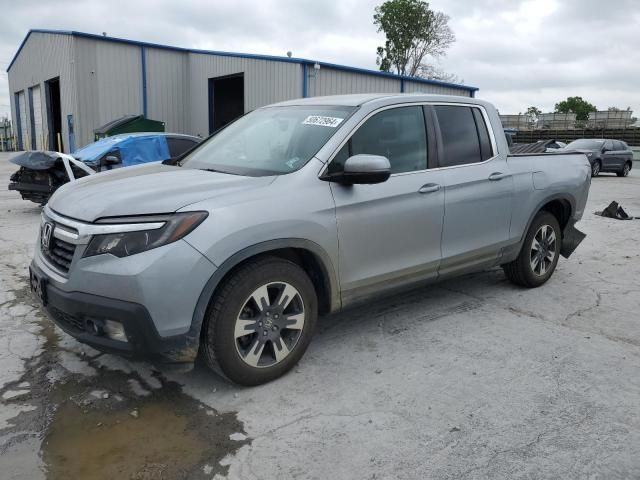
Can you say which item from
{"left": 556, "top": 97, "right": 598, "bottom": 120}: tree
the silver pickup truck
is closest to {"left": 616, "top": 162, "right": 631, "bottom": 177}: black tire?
the silver pickup truck

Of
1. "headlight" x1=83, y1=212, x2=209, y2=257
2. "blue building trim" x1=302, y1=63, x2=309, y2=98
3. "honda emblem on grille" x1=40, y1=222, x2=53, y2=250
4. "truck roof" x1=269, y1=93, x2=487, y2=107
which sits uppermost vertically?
"blue building trim" x1=302, y1=63, x2=309, y2=98

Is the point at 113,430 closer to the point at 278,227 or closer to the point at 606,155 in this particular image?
the point at 278,227

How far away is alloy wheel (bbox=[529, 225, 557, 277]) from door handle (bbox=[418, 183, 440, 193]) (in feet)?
5.19

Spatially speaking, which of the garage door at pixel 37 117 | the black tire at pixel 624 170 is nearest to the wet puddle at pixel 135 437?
the black tire at pixel 624 170

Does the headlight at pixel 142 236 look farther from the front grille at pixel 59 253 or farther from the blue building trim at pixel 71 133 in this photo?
the blue building trim at pixel 71 133

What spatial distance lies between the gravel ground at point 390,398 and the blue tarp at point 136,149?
557 centimetres

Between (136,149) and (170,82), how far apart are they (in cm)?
1357

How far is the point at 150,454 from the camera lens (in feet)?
8.56

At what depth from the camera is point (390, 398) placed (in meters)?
3.16

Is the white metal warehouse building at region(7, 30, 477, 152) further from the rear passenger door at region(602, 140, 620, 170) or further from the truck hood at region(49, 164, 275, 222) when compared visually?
the truck hood at region(49, 164, 275, 222)

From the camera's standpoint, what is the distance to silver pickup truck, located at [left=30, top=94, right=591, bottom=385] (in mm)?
2787

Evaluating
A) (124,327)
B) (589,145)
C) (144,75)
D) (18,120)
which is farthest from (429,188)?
(18,120)

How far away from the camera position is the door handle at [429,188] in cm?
391

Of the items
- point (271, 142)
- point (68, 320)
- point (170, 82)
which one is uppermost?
point (170, 82)
